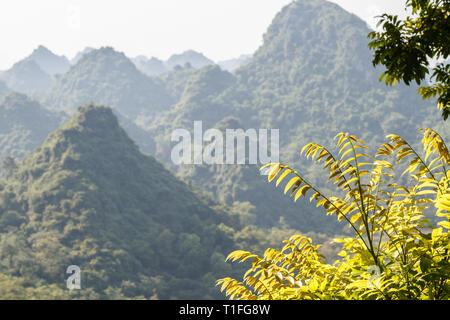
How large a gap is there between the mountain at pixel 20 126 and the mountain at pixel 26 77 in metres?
55.7

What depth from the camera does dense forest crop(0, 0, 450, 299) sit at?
109 ft

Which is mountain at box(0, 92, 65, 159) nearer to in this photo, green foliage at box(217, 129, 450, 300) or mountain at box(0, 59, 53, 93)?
mountain at box(0, 59, 53, 93)

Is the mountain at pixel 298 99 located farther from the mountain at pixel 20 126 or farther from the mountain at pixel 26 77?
the mountain at pixel 26 77

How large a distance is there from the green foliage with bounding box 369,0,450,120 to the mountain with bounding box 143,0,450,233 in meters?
61.0

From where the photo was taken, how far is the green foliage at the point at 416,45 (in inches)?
89.7

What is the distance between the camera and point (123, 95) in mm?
109938

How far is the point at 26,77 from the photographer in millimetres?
127938

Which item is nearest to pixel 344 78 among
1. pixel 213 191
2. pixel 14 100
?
pixel 213 191

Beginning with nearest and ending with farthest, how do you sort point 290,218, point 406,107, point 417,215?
point 417,215
point 290,218
point 406,107

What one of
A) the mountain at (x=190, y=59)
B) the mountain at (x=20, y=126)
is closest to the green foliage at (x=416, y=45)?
the mountain at (x=20, y=126)

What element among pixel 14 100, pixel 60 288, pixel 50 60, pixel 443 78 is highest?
pixel 50 60

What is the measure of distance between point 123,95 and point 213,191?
170 feet

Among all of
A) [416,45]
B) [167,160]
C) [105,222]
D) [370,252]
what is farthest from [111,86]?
[370,252]

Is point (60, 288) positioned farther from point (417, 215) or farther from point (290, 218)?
point (290, 218)
